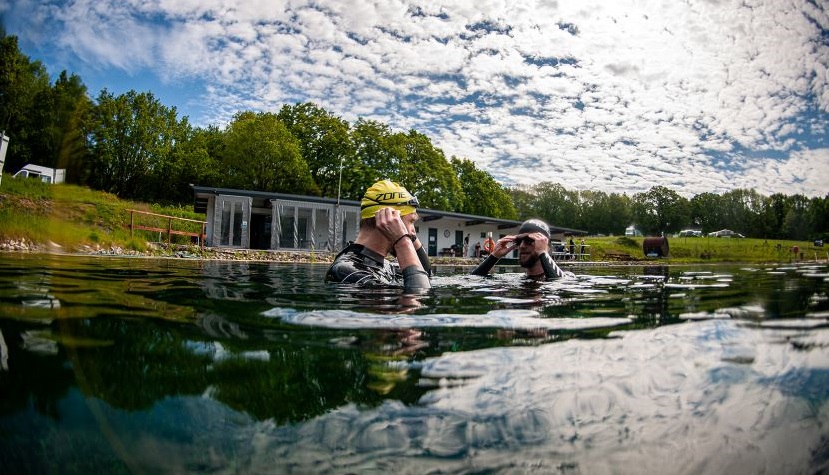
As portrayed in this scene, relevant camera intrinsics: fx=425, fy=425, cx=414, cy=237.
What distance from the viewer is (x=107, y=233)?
10000 millimetres

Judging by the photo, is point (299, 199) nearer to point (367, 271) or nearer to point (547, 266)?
point (547, 266)

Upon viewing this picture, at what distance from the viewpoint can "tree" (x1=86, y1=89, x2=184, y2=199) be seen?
103 inches

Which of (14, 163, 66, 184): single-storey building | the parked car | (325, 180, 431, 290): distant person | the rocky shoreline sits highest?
the parked car

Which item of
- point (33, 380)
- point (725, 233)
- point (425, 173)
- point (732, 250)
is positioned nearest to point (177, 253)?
point (33, 380)

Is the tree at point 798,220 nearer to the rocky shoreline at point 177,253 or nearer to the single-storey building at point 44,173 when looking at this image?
the rocky shoreline at point 177,253

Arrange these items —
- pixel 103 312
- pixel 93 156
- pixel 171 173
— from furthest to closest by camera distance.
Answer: pixel 171 173, pixel 93 156, pixel 103 312

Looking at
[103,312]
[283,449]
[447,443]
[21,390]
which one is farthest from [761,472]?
[103,312]

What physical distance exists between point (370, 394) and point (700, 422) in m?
0.78

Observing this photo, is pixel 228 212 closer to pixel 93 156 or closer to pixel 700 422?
pixel 93 156

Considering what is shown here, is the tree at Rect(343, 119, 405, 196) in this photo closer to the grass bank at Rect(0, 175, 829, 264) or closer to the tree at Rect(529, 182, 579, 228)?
the grass bank at Rect(0, 175, 829, 264)

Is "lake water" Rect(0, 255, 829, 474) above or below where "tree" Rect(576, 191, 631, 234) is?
below

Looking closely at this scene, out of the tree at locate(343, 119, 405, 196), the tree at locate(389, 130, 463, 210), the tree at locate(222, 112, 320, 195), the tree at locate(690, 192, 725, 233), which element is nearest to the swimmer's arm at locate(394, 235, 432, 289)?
the tree at locate(690, 192, 725, 233)

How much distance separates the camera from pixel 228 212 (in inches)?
867

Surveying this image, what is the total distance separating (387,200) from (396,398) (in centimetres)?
304
